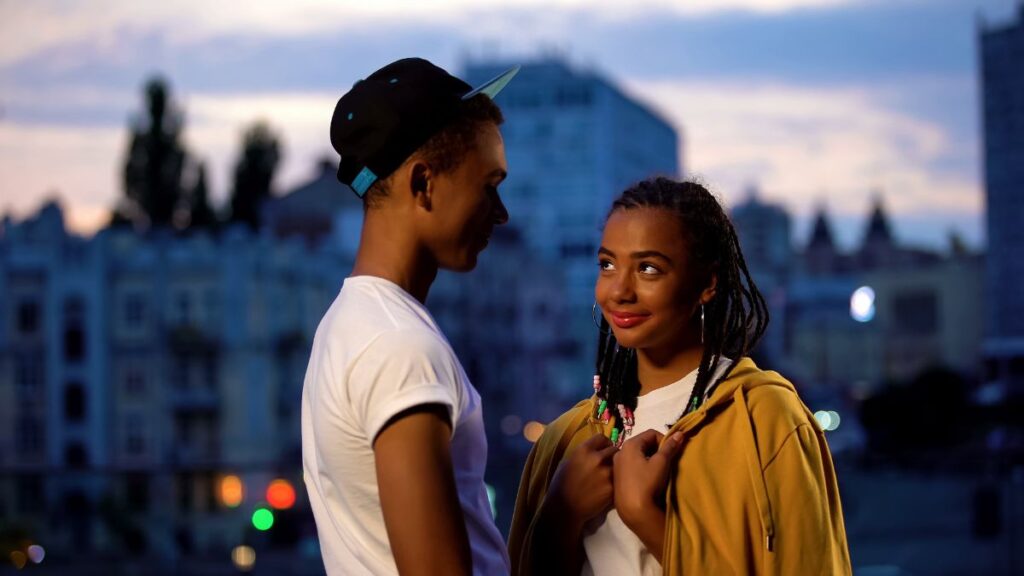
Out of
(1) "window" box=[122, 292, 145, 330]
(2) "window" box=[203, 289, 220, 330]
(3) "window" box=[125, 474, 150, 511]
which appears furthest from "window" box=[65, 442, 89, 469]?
(2) "window" box=[203, 289, 220, 330]

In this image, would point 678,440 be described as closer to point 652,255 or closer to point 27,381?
point 652,255

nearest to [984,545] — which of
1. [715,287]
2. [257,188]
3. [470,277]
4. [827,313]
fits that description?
[715,287]

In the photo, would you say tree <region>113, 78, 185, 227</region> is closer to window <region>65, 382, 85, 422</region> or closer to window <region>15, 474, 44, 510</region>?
window <region>65, 382, 85, 422</region>

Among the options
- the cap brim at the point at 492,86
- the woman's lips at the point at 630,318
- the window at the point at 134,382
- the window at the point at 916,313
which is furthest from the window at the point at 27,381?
the window at the point at 916,313

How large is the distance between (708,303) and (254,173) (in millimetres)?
67743

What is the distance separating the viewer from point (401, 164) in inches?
90.5

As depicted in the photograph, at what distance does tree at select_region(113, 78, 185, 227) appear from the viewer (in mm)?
62531

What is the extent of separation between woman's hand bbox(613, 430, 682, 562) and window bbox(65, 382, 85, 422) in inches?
2030

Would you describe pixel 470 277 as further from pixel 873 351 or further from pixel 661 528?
pixel 873 351

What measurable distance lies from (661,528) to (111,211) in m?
62.7

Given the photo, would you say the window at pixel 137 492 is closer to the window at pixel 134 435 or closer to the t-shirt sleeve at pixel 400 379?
the window at pixel 134 435

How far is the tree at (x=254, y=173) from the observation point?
68.3 meters

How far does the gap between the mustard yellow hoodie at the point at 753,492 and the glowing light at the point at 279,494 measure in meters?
10.2

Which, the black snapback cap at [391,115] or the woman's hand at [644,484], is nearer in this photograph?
the black snapback cap at [391,115]
